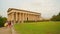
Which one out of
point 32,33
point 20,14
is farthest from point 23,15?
point 32,33

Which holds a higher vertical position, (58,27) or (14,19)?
(58,27)

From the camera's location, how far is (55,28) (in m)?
8.98

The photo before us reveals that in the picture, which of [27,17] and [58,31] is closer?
[58,31]

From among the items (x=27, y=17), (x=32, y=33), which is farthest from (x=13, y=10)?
(x=32, y=33)

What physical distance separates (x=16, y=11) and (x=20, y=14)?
180 cm

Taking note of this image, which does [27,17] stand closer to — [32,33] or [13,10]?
[13,10]

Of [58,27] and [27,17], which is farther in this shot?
[27,17]

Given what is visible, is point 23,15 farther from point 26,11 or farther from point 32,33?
point 32,33

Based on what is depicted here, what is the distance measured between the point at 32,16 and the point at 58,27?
140 ft

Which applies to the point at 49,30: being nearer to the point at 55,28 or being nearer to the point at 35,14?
the point at 55,28

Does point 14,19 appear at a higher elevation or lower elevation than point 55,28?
lower

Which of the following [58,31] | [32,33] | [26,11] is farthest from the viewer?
[26,11]

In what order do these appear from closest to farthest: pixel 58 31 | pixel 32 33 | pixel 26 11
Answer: pixel 58 31, pixel 32 33, pixel 26 11

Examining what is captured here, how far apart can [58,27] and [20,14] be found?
4200cm
